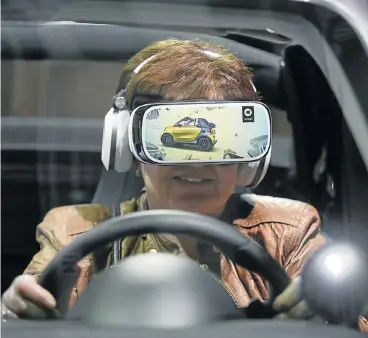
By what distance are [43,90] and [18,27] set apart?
0.42ft

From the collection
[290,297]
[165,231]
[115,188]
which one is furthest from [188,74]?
[290,297]

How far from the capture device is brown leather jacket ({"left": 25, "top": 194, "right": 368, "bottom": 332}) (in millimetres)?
1371

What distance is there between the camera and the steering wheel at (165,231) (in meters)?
1.36

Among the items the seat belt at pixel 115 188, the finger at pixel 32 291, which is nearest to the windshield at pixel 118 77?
the seat belt at pixel 115 188

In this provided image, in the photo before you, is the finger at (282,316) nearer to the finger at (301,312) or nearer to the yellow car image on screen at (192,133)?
the finger at (301,312)

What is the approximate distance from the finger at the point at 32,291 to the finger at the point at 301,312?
14.1 inches

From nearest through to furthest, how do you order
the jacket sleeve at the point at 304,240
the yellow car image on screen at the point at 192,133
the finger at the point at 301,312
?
the finger at the point at 301,312, the jacket sleeve at the point at 304,240, the yellow car image on screen at the point at 192,133

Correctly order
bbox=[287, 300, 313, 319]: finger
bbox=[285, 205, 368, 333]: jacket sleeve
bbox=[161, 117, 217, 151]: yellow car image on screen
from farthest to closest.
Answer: bbox=[161, 117, 217, 151]: yellow car image on screen, bbox=[285, 205, 368, 333]: jacket sleeve, bbox=[287, 300, 313, 319]: finger

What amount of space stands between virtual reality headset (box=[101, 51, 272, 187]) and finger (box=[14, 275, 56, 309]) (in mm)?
323

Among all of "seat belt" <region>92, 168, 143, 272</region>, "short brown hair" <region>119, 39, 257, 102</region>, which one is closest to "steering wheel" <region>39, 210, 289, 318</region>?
"seat belt" <region>92, 168, 143, 272</region>

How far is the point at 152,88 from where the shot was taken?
1.60m

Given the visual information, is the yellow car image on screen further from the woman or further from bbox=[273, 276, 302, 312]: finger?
bbox=[273, 276, 302, 312]: finger

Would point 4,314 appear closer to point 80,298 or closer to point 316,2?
point 80,298

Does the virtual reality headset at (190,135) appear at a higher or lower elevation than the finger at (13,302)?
higher
